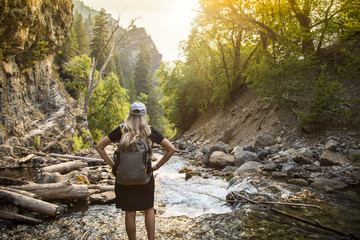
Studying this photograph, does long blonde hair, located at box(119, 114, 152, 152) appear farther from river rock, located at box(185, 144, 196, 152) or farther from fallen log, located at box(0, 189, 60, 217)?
river rock, located at box(185, 144, 196, 152)

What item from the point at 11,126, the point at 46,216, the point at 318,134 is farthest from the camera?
the point at 11,126

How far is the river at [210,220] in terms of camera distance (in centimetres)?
369

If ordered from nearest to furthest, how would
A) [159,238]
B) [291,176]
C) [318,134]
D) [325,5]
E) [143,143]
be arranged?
1. [143,143]
2. [159,238]
3. [291,176]
4. [318,134]
5. [325,5]

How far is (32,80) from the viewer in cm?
1409

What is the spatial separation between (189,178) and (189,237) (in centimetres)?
452

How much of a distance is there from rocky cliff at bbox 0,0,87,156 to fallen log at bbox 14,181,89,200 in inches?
293

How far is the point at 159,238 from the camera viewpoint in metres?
3.64

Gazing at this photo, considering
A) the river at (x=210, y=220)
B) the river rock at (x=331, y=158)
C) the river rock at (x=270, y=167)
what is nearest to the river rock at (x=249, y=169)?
the river rock at (x=270, y=167)

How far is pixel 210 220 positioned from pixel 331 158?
5.69 meters

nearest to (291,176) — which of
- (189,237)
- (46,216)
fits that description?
→ (189,237)

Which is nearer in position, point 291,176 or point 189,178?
point 291,176

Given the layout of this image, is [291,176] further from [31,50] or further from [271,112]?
[31,50]

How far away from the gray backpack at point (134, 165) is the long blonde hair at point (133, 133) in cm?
7

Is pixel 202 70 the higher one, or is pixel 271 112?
pixel 202 70
